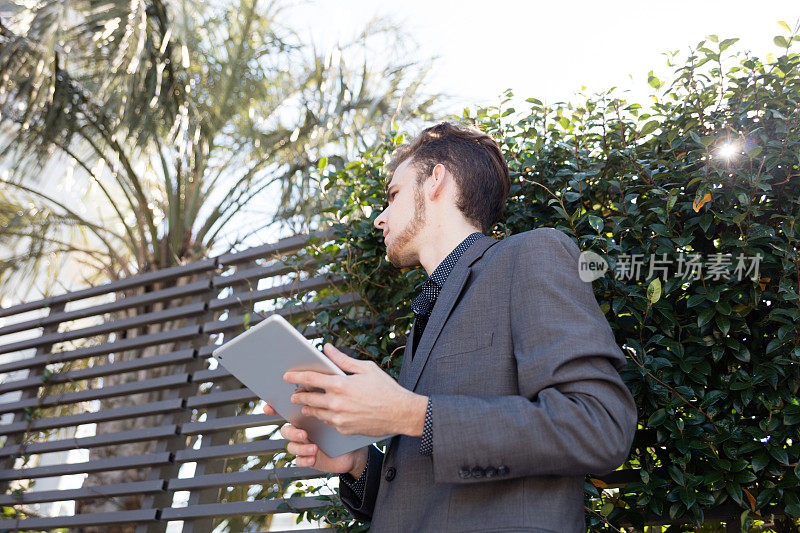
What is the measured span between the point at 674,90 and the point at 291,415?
5.29 ft

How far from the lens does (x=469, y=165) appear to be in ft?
6.21

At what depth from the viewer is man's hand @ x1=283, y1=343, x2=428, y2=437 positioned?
3.70 feet

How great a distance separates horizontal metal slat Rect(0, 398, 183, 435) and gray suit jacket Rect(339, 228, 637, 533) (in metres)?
2.30

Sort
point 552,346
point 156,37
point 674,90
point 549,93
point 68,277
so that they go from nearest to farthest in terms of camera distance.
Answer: point 552,346 → point 674,90 → point 549,93 → point 156,37 → point 68,277

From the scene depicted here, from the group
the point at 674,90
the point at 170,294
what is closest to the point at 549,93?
the point at 674,90

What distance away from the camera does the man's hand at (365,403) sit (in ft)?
3.70

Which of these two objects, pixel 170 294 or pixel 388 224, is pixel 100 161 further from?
pixel 388 224

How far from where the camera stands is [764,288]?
1920 millimetres

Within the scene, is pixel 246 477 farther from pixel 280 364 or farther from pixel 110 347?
pixel 280 364

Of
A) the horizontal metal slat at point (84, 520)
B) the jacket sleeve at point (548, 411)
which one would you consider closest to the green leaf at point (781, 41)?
the jacket sleeve at point (548, 411)

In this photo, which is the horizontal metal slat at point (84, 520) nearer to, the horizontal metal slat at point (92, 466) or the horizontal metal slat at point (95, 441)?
the horizontal metal slat at point (92, 466)

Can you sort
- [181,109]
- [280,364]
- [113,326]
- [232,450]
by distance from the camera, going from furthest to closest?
[181,109]
[113,326]
[232,450]
[280,364]

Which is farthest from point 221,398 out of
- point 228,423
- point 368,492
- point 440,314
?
point 440,314

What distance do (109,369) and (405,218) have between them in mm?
2717
